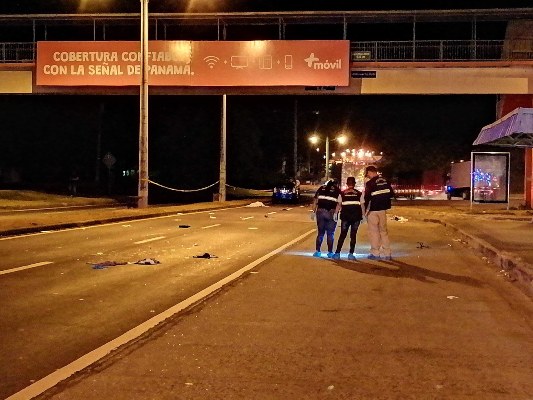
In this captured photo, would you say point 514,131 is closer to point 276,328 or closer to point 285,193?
point 276,328

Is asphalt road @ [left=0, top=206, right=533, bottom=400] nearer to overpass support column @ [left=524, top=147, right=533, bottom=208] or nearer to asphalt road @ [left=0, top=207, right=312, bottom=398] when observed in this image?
asphalt road @ [left=0, top=207, right=312, bottom=398]

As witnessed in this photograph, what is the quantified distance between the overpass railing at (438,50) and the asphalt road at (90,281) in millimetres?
15012

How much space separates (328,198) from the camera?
14812 millimetres

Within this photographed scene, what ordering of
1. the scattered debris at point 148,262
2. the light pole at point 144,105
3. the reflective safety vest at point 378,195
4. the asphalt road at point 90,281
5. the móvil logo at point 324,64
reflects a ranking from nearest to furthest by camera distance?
the asphalt road at point 90,281 < the scattered debris at point 148,262 < the reflective safety vest at point 378,195 < the light pole at point 144,105 < the móvil logo at point 324,64

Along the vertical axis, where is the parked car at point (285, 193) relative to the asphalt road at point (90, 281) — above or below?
above

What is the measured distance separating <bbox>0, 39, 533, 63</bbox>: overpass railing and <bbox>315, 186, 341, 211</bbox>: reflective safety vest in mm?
20415

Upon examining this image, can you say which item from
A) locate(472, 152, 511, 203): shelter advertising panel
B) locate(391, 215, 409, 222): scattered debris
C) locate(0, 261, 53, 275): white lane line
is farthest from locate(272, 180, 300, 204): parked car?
locate(0, 261, 53, 275): white lane line

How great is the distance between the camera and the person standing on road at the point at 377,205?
578 inches

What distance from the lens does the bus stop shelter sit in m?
20.7

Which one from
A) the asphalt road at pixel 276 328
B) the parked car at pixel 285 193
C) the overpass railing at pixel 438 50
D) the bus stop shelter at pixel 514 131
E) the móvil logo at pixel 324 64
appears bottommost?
the asphalt road at pixel 276 328

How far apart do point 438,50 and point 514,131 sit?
16.8 meters

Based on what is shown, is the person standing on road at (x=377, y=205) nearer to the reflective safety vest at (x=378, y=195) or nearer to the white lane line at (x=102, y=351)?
the reflective safety vest at (x=378, y=195)

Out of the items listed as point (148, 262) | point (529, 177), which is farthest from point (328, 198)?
point (529, 177)

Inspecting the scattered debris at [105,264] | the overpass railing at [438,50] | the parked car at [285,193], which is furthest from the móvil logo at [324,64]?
the scattered debris at [105,264]
